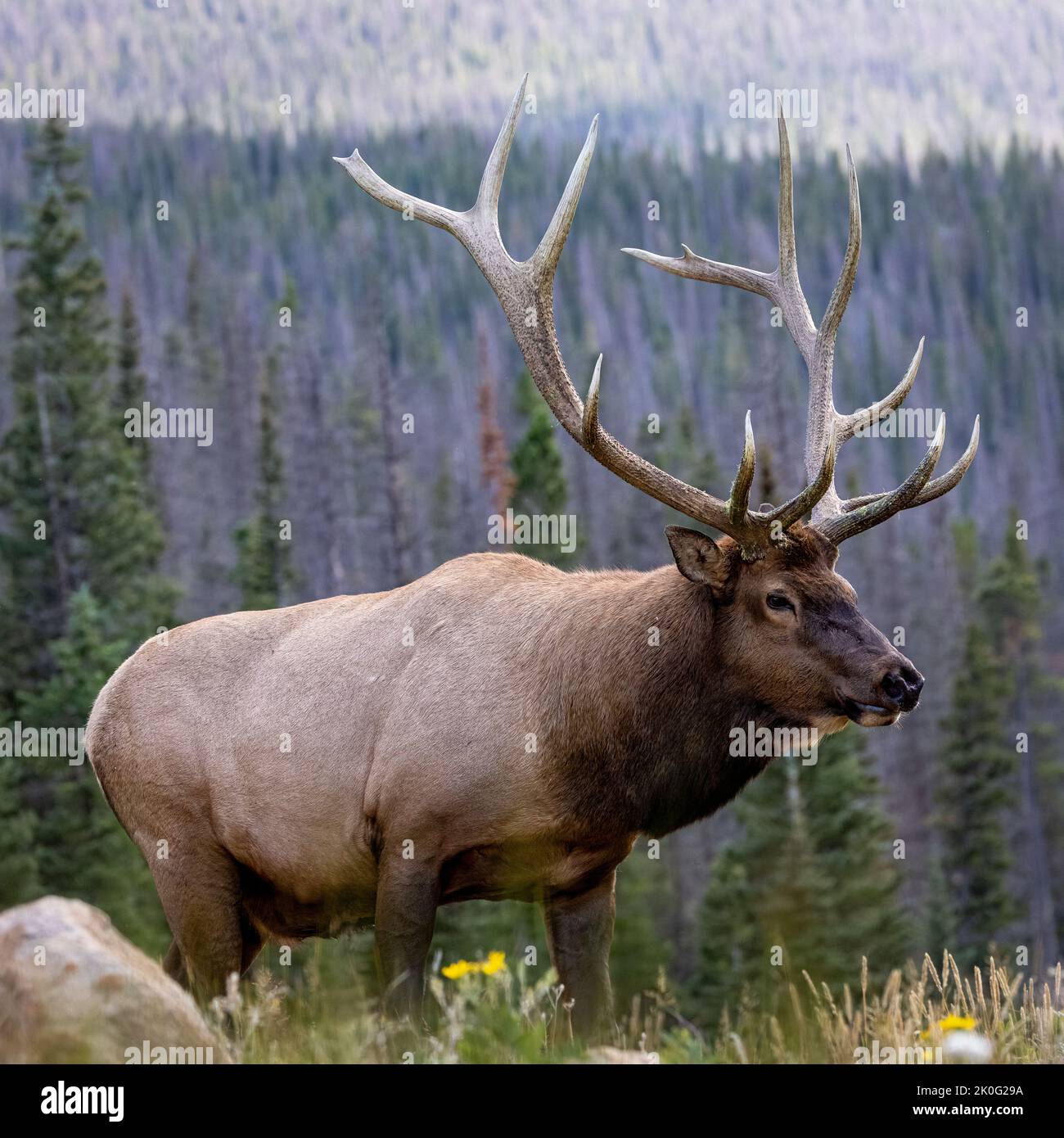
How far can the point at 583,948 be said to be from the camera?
738 centimetres

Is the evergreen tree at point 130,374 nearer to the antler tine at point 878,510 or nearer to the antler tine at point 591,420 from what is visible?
the antler tine at point 591,420

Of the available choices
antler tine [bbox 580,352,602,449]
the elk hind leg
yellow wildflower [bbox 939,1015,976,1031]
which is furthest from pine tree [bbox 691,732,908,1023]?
yellow wildflower [bbox 939,1015,976,1031]

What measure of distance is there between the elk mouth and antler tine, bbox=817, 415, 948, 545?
80 centimetres

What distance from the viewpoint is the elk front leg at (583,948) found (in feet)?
24.1

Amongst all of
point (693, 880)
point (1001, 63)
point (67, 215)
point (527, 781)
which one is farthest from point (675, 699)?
point (1001, 63)

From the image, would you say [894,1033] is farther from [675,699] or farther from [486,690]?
[486,690]

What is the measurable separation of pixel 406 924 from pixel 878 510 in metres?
2.83

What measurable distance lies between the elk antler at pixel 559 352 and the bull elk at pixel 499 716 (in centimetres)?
2

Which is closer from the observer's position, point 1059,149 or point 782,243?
point 782,243

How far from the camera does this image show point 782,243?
347 inches

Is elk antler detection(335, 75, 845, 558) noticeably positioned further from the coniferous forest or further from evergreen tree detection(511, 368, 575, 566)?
evergreen tree detection(511, 368, 575, 566)

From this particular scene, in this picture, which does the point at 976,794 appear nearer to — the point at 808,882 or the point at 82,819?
the point at 808,882

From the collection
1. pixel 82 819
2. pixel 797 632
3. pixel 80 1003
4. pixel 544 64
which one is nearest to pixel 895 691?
pixel 797 632

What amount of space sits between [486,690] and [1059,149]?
5326 inches
